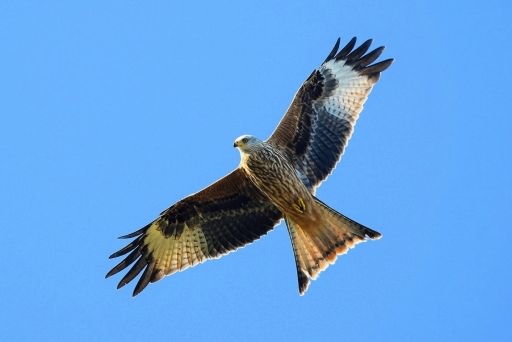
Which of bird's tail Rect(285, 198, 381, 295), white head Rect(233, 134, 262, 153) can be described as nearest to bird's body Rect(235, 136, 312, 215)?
white head Rect(233, 134, 262, 153)

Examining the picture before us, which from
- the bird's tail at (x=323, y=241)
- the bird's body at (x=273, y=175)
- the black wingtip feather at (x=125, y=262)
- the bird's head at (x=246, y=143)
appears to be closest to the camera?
the bird's tail at (x=323, y=241)

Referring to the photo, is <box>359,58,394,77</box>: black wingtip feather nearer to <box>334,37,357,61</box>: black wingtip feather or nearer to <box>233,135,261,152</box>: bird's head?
<box>334,37,357,61</box>: black wingtip feather

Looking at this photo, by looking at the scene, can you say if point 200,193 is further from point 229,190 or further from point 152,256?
point 152,256

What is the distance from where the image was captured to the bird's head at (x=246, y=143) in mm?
9641

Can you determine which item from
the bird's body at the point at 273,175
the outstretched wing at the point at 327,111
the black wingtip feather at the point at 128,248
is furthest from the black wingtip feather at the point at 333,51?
the black wingtip feather at the point at 128,248

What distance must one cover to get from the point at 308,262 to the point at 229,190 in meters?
1.38

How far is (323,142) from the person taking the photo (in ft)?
33.0

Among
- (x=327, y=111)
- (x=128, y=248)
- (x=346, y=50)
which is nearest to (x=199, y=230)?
(x=128, y=248)

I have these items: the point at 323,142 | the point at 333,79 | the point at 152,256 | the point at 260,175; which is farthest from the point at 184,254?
the point at 333,79

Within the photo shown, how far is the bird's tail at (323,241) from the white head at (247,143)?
0.97m

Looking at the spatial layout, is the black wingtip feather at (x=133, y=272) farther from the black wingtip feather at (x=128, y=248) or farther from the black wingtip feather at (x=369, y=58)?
the black wingtip feather at (x=369, y=58)

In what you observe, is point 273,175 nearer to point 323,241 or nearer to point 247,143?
point 247,143

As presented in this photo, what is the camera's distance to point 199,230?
10.2m

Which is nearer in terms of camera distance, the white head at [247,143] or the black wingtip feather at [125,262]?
the white head at [247,143]
